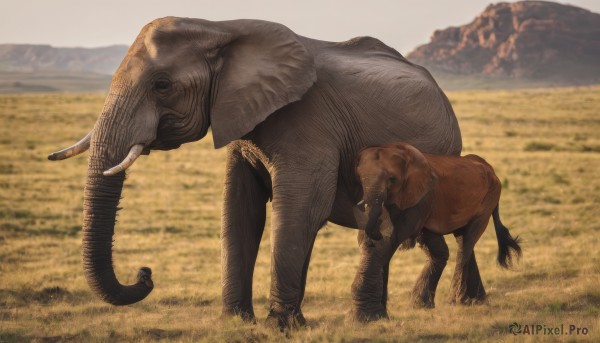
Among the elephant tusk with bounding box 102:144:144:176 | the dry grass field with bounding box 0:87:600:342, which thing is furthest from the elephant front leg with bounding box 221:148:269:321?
the elephant tusk with bounding box 102:144:144:176

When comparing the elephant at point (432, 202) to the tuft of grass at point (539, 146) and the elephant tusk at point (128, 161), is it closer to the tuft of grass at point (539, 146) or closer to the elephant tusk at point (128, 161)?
the elephant tusk at point (128, 161)

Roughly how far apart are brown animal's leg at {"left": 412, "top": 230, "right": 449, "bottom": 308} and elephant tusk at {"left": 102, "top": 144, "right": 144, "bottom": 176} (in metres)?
3.31

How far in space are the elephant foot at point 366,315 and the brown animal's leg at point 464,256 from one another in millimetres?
1322

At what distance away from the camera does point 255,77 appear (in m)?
8.20

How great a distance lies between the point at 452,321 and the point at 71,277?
25.9 ft

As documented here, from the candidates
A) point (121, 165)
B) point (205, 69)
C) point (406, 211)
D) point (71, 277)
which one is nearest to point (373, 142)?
point (406, 211)

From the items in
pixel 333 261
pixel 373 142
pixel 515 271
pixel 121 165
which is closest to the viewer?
pixel 121 165

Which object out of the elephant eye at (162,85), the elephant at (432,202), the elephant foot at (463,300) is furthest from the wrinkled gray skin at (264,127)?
the elephant foot at (463,300)

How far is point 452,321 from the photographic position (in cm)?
885

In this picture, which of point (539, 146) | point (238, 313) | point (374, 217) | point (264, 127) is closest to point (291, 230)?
point (374, 217)

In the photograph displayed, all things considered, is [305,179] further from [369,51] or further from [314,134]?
[369,51]

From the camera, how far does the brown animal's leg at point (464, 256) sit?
9469mm

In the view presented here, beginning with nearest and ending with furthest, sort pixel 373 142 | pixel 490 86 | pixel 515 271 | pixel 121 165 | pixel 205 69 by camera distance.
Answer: pixel 121 165 → pixel 205 69 → pixel 373 142 → pixel 515 271 → pixel 490 86

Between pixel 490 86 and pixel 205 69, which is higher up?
pixel 205 69
